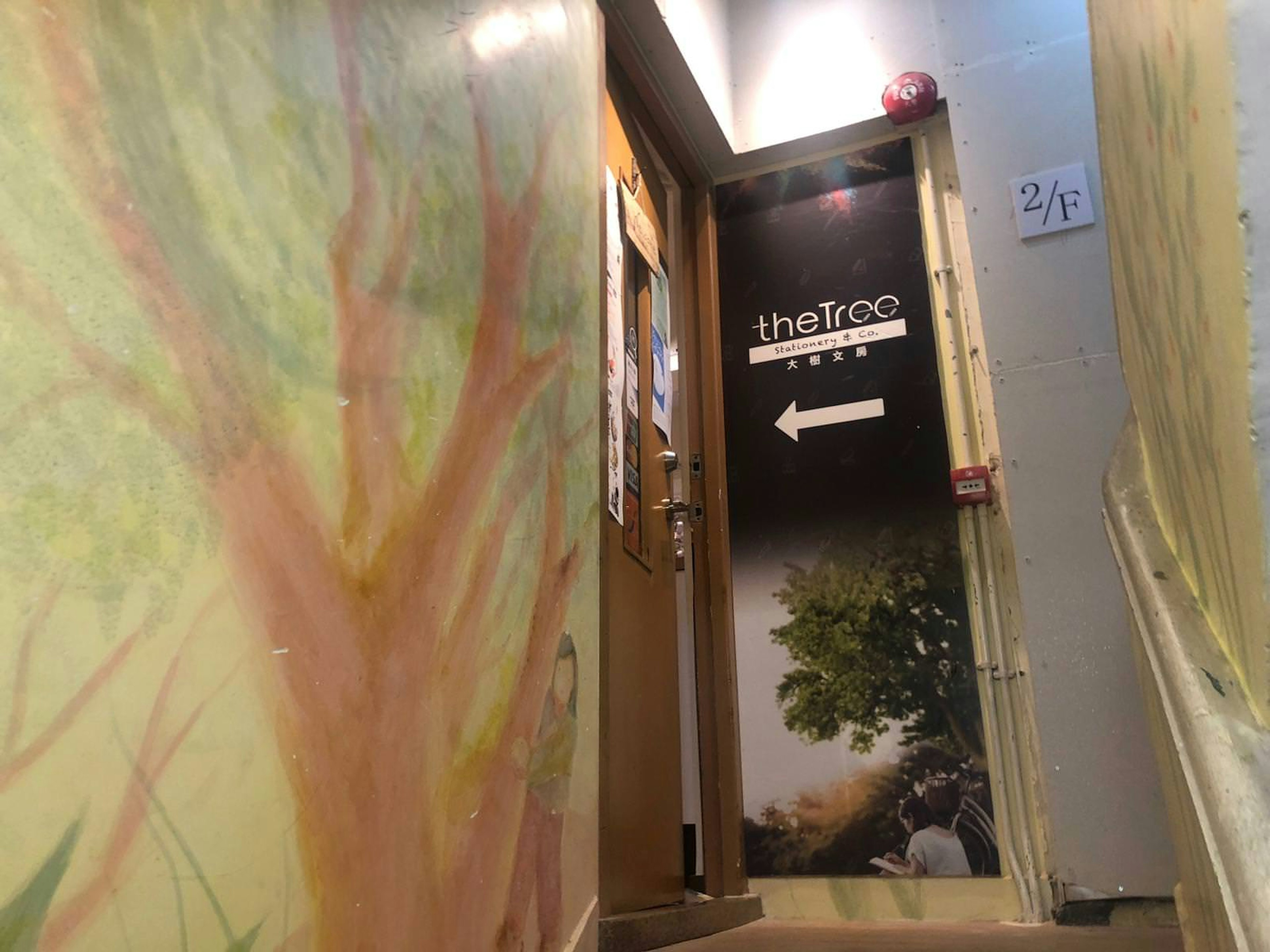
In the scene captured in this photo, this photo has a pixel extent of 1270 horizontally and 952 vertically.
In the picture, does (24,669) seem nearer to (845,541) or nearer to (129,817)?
(129,817)

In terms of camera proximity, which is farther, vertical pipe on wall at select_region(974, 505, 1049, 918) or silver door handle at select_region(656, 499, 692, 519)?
silver door handle at select_region(656, 499, 692, 519)

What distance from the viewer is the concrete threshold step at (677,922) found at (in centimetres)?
176

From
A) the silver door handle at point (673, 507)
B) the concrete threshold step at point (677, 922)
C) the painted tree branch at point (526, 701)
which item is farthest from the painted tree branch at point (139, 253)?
the silver door handle at point (673, 507)

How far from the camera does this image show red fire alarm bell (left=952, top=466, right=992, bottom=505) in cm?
257

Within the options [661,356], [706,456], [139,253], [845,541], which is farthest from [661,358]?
[139,253]

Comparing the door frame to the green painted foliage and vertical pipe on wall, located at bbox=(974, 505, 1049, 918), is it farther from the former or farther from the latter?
the green painted foliage

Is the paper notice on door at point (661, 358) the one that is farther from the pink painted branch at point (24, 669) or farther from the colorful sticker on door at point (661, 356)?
the pink painted branch at point (24, 669)

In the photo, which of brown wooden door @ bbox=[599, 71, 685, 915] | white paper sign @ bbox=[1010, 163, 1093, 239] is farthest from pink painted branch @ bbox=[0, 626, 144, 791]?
white paper sign @ bbox=[1010, 163, 1093, 239]

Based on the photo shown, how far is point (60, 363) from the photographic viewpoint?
0.84m

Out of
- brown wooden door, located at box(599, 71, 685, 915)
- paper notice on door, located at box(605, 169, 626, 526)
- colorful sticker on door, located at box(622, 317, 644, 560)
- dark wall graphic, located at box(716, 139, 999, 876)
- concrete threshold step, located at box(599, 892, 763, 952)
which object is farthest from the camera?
dark wall graphic, located at box(716, 139, 999, 876)

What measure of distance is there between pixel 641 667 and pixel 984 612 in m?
0.95

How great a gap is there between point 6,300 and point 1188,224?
104 centimetres

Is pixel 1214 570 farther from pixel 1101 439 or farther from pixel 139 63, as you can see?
pixel 1101 439

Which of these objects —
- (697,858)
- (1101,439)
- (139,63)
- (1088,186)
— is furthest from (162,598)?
(1088,186)
